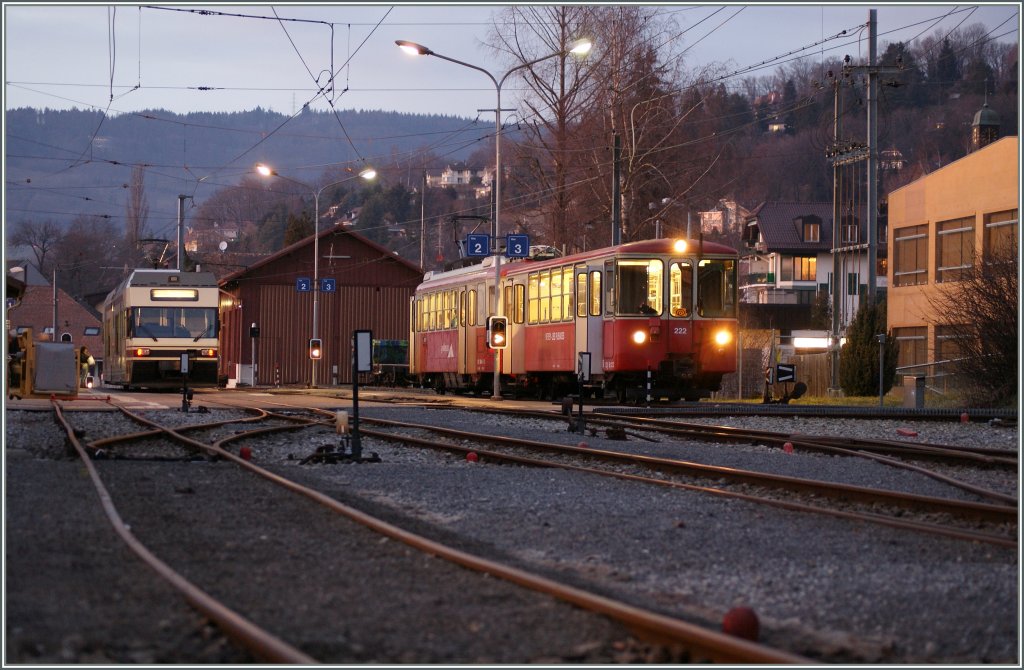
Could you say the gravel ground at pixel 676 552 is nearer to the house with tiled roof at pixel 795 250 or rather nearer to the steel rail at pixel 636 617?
the steel rail at pixel 636 617

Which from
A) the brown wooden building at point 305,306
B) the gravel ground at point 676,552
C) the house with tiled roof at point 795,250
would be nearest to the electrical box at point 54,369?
the gravel ground at point 676,552

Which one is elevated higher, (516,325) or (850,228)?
(850,228)

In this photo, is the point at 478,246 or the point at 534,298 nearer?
the point at 534,298

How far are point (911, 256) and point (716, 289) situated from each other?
18949 mm

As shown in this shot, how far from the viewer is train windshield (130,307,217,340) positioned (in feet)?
117

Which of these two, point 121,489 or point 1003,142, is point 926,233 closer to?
point 1003,142

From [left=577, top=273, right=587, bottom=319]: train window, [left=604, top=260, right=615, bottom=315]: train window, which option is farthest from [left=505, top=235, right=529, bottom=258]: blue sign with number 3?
[left=604, top=260, right=615, bottom=315]: train window

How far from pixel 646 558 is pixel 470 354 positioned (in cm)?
2575

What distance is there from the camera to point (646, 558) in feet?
26.3

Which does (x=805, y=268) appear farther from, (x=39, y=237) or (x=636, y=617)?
(x=636, y=617)

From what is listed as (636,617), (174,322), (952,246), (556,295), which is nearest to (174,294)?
(174,322)

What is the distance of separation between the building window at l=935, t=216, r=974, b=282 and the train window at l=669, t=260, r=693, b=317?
598 inches

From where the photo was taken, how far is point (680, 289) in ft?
84.8

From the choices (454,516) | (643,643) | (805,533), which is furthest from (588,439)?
(643,643)
